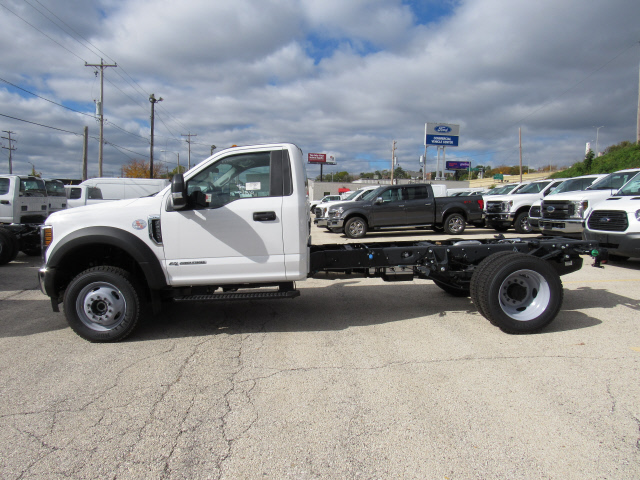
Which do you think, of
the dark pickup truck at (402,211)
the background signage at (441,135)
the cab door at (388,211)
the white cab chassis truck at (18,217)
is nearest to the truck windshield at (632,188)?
the dark pickup truck at (402,211)

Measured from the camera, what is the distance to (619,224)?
7656mm

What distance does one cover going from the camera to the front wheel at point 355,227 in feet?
49.3

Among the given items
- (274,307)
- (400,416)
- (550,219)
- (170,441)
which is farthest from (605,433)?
(550,219)

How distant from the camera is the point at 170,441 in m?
2.79

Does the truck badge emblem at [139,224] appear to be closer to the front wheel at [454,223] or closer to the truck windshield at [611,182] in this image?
the truck windshield at [611,182]

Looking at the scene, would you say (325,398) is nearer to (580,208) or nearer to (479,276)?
(479,276)

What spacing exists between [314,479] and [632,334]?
415 centimetres

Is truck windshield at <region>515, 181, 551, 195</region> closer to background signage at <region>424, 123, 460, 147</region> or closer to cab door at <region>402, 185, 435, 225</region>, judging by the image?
cab door at <region>402, 185, 435, 225</region>

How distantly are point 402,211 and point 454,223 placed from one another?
2095 mm

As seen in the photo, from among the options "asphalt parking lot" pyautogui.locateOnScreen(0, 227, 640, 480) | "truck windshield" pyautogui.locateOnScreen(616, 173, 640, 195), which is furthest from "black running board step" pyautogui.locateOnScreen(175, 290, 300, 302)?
"truck windshield" pyautogui.locateOnScreen(616, 173, 640, 195)

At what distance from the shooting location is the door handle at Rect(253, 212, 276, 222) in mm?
4547

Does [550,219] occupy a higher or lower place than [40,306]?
higher

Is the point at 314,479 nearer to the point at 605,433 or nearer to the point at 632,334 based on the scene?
the point at 605,433

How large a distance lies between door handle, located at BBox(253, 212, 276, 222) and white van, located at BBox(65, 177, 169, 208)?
552 inches
